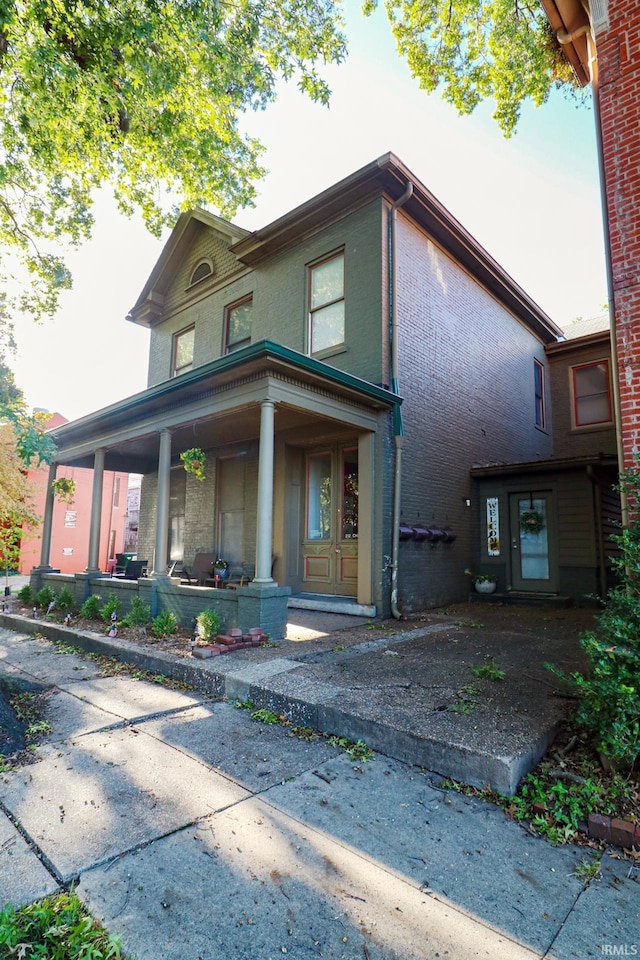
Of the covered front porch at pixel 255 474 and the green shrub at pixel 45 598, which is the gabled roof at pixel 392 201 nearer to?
the covered front porch at pixel 255 474

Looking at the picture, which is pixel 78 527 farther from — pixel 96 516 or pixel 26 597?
pixel 96 516

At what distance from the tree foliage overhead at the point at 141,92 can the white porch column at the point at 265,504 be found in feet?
14.6

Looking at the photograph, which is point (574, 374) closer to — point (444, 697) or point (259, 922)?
point (444, 697)

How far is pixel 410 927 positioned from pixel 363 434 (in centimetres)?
661

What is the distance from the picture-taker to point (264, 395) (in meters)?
6.12

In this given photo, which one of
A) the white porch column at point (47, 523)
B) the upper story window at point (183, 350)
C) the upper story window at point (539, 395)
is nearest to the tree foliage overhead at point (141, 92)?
the upper story window at point (183, 350)

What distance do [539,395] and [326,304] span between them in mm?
7673

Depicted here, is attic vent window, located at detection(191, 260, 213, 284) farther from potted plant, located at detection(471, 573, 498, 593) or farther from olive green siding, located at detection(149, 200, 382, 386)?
potted plant, located at detection(471, 573, 498, 593)

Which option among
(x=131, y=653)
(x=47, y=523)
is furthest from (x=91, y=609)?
(x=47, y=523)

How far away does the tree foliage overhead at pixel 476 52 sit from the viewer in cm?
703

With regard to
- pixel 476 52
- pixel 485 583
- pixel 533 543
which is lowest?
pixel 485 583

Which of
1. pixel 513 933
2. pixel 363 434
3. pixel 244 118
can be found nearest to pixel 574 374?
pixel 363 434

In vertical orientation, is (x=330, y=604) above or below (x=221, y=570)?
below

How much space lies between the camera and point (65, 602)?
835 centimetres
